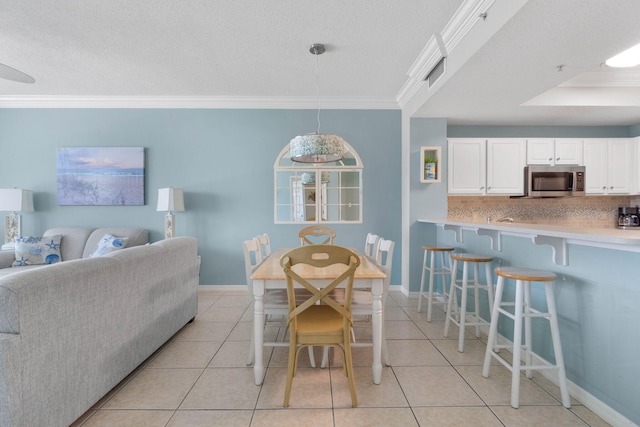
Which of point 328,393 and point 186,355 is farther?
point 186,355

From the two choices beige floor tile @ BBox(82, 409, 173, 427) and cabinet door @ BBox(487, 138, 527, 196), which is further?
cabinet door @ BBox(487, 138, 527, 196)

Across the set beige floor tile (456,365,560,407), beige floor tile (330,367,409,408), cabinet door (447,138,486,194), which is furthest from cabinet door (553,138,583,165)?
beige floor tile (330,367,409,408)

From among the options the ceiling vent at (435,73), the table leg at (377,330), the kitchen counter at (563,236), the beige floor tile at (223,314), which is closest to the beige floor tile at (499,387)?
the table leg at (377,330)

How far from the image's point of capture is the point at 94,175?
4.24 meters

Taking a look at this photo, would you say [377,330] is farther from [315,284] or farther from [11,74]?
[11,74]

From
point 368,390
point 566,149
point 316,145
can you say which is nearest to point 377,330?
point 368,390

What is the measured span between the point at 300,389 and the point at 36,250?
11.9 feet

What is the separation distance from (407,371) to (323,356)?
1.98 feet

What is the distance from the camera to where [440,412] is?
177 centimetres

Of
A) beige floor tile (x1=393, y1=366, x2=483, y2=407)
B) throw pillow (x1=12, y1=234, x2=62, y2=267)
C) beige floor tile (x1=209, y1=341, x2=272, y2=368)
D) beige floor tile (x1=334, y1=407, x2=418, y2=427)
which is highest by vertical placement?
throw pillow (x1=12, y1=234, x2=62, y2=267)

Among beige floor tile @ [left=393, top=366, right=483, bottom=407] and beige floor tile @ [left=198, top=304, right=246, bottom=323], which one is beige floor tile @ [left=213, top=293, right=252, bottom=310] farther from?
beige floor tile @ [left=393, top=366, right=483, bottom=407]

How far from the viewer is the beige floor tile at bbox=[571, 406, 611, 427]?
1.65 meters

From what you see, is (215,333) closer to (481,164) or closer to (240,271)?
(240,271)

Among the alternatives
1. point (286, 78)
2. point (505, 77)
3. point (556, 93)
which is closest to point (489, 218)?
point (556, 93)
